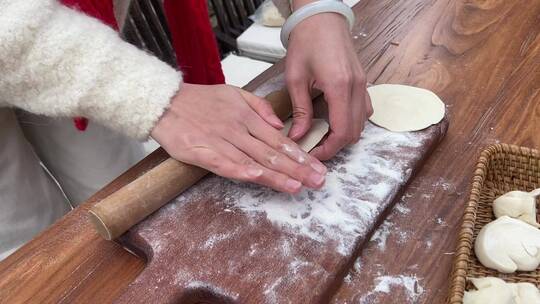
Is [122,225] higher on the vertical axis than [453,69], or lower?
higher

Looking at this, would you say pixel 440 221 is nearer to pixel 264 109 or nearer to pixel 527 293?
pixel 527 293

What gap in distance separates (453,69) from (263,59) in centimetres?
74

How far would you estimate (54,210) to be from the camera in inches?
36.8

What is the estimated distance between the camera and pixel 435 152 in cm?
80

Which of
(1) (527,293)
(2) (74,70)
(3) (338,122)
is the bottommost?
(1) (527,293)

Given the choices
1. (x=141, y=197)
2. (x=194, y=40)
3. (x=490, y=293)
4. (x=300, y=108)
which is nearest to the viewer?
(x=490, y=293)

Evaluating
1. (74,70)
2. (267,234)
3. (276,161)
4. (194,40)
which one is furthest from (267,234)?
(194,40)

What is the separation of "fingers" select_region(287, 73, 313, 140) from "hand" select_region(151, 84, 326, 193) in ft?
0.19

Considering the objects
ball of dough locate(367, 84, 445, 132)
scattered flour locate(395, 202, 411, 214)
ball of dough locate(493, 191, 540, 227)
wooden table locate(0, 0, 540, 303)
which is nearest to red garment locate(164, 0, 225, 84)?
wooden table locate(0, 0, 540, 303)

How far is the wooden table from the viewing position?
627mm

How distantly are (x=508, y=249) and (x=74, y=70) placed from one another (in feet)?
1.91

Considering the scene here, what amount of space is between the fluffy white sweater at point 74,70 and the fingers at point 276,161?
12cm

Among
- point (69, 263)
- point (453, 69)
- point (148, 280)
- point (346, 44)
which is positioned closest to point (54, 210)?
point (69, 263)

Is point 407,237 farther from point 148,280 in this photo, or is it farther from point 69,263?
point 69,263
